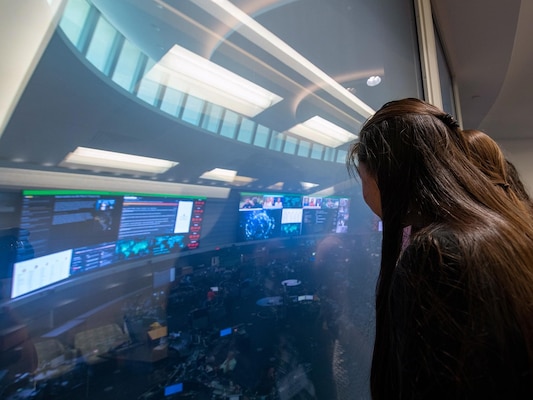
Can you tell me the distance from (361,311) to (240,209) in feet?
2.78

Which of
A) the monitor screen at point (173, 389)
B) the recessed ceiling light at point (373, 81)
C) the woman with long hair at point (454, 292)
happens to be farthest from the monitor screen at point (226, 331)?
the recessed ceiling light at point (373, 81)

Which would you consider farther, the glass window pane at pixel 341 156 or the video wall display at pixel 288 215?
the glass window pane at pixel 341 156

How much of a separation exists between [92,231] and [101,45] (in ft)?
1.49

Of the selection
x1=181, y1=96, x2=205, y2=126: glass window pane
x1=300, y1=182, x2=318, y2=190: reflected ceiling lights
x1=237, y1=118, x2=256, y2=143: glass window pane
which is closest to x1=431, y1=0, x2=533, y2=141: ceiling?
x1=300, y1=182, x2=318, y2=190: reflected ceiling lights

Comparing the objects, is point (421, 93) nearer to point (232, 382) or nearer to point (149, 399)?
point (232, 382)

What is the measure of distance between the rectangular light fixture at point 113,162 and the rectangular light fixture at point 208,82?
0.70 feet

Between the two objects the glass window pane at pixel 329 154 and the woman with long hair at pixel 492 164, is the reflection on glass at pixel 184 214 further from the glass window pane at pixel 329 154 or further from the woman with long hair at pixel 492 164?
the woman with long hair at pixel 492 164

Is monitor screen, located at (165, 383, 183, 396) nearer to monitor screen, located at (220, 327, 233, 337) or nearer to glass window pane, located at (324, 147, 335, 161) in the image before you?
monitor screen, located at (220, 327, 233, 337)

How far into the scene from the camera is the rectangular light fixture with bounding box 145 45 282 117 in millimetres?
642

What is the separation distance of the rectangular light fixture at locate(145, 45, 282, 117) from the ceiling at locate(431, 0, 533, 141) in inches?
74.1

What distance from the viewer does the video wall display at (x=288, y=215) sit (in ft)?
2.70

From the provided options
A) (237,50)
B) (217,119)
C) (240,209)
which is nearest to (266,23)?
(237,50)

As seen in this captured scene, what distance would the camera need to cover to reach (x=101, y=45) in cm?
58

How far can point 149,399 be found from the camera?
0.60 m
